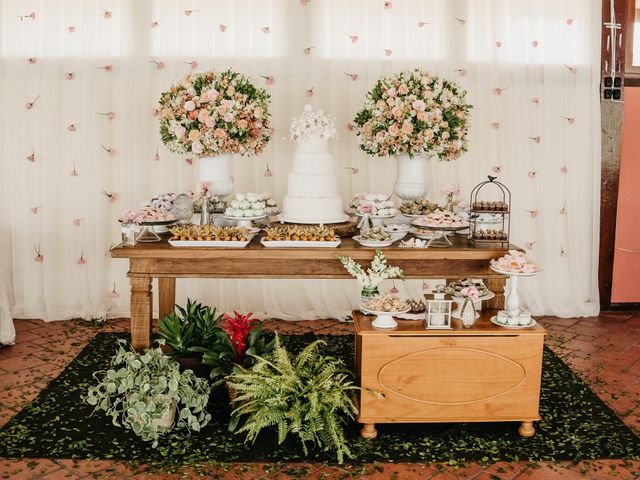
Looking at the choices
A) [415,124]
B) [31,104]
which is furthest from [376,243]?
[31,104]

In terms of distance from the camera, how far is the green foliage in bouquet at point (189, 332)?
4.20m

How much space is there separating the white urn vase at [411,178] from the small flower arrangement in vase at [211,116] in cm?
102

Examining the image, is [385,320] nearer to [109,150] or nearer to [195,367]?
[195,367]

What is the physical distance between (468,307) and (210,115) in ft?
6.69

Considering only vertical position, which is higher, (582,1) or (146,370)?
(582,1)

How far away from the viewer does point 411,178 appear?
15.4 ft

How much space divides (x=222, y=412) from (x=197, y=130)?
180 cm

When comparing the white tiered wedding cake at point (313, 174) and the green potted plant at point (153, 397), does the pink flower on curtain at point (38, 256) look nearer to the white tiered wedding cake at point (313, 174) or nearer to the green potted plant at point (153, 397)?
the green potted plant at point (153, 397)

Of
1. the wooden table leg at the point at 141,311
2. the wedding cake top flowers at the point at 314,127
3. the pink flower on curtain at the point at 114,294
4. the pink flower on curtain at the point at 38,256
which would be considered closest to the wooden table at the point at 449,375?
the wooden table leg at the point at 141,311

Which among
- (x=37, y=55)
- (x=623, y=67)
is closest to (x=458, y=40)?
(x=623, y=67)

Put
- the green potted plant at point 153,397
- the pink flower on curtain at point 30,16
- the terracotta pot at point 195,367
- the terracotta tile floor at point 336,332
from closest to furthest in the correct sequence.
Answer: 1. the terracotta tile floor at point 336,332
2. the green potted plant at point 153,397
3. the terracotta pot at point 195,367
4. the pink flower on curtain at point 30,16

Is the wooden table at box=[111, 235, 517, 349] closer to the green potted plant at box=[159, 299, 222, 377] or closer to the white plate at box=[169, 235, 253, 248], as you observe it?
the white plate at box=[169, 235, 253, 248]

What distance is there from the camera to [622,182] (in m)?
6.36

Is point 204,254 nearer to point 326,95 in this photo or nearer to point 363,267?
point 363,267
